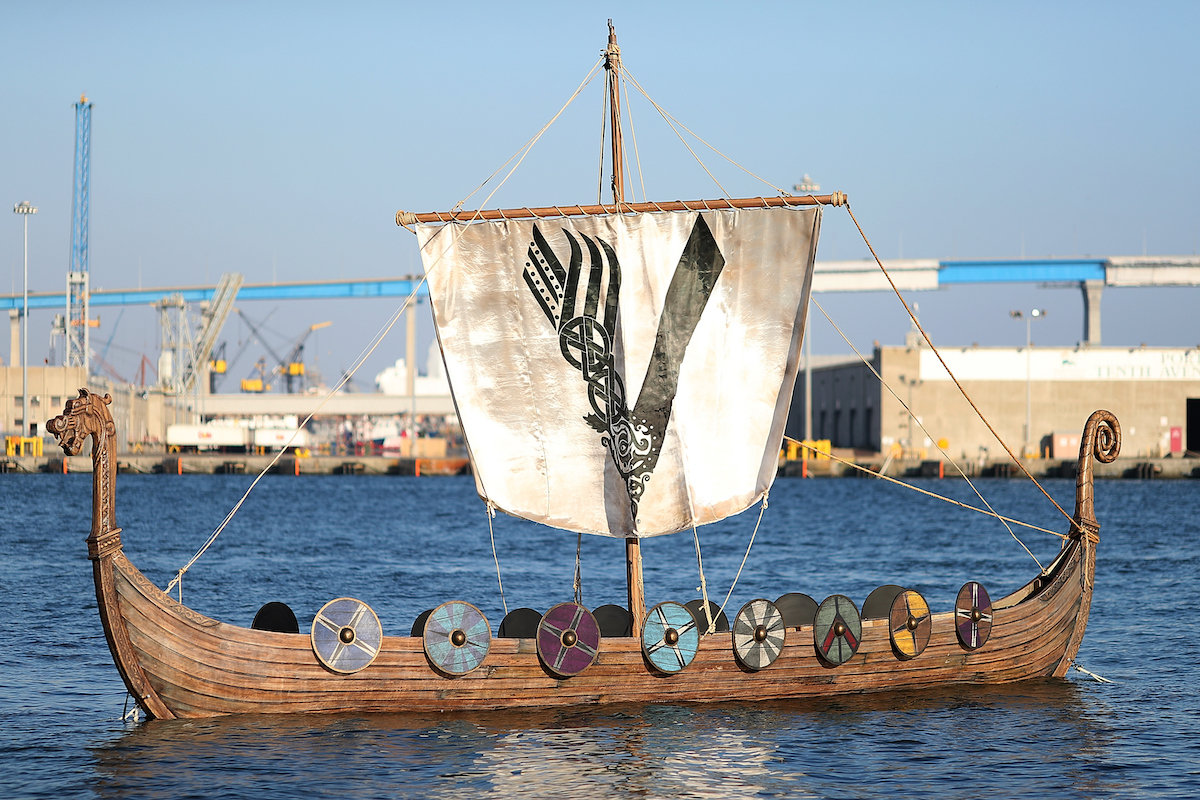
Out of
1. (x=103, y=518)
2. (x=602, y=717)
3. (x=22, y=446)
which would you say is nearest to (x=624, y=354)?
(x=602, y=717)

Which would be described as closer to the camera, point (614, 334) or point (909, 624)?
point (909, 624)

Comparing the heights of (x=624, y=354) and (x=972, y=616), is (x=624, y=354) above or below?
above

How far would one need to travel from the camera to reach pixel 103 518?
45.2 feet

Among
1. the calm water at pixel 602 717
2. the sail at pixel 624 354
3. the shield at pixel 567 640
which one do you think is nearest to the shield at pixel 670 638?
the shield at pixel 567 640

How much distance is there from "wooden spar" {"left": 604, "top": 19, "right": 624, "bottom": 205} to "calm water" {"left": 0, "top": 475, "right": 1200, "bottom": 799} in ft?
22.9

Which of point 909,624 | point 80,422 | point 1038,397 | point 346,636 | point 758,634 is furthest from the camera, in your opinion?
point 1038,397

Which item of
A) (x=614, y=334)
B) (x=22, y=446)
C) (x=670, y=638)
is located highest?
(x=614, y=334)

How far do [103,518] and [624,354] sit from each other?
6.88 m

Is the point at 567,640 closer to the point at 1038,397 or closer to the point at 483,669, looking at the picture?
the point at 483,669

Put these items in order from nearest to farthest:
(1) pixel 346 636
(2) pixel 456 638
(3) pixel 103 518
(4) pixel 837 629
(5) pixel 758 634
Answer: (3) pixel 103 518, (1) pixel 346 636, (2) pixel 456 638, (5) pixel 758 634, (4) pixel 837 629

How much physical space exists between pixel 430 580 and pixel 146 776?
19.7m

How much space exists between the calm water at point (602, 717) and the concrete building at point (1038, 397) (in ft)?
156

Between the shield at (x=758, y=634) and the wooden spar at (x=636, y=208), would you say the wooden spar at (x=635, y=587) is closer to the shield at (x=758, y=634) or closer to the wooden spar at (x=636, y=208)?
the shield at (x=758, y=634)

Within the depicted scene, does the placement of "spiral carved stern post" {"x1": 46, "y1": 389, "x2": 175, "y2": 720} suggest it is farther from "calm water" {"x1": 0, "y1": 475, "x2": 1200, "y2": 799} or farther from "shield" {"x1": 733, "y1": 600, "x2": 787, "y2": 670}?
"shield" {"x1": 733, "y1": 600, "x2": 787, "y2": 670}
